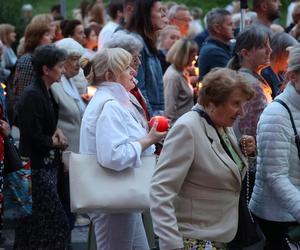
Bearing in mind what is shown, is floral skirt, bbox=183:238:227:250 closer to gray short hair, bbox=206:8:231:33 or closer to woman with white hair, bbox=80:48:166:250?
woman with white hair, bbox=80:48:166:250

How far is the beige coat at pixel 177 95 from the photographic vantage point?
9.50 meters

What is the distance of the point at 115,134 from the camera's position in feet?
18.0

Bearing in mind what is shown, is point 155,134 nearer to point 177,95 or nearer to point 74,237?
point 74,237

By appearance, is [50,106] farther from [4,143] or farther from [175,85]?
[175,85]

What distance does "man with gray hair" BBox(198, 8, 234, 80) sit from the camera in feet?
28.9

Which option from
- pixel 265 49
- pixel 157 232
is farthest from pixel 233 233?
pixel 265 49

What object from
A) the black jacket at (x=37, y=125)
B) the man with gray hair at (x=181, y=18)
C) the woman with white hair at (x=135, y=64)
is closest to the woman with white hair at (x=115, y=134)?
the woman with white hair at (x=135, y=64)

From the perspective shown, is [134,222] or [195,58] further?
[195,58]

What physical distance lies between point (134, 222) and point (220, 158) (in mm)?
1389

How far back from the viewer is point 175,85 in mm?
9578

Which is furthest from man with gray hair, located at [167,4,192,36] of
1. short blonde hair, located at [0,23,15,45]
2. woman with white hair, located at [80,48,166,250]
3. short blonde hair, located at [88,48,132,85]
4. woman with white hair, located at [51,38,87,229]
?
short blonde hair, located at [88,48,132,85]

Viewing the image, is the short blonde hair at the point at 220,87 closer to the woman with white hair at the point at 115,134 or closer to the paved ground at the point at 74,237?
the woman with white hair at the point at 115,134

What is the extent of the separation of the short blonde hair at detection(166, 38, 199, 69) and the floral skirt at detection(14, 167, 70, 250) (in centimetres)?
285

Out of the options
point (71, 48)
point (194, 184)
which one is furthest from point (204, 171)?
point (71, 48)
